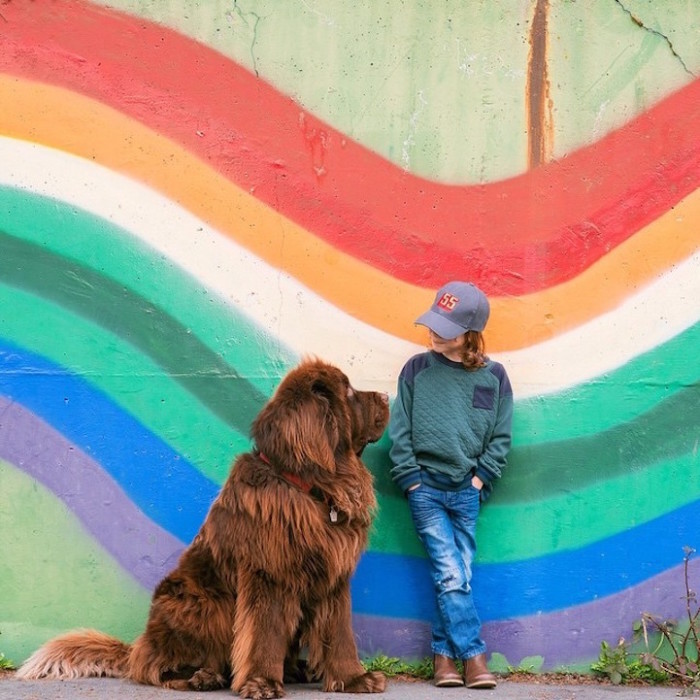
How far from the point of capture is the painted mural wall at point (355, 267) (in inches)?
231

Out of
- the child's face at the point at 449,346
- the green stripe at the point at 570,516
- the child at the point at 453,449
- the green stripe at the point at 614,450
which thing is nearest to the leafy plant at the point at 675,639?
the green stripe at the point at 570,516

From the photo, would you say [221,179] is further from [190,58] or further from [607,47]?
[607,47]

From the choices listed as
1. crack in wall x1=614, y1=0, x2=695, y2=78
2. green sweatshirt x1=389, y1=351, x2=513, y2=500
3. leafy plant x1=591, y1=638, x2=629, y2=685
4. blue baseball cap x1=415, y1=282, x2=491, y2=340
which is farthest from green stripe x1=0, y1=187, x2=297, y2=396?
crack in wall x1=614, y1=0, x2=695, y2=78

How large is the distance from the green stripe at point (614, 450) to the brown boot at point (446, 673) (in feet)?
3.12

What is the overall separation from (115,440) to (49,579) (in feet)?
2.53

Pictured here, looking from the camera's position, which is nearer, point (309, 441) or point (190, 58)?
point (309, 441)

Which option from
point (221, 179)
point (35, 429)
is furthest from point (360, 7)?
point (35, 429)

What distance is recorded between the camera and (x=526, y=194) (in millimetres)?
5977

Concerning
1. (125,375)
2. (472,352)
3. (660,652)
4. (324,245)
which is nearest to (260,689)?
(125,375)

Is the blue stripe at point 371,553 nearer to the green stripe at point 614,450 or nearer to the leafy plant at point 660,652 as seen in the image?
the leafy plant at point 660,652

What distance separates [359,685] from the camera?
5.27 m

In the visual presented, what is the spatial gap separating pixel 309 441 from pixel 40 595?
1.75 meters

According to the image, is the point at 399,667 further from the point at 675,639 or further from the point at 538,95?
the point at 538,95

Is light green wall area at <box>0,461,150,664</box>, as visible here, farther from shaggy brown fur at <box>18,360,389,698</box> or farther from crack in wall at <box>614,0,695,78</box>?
crack in wall at <box>614,0,695,78</box>
